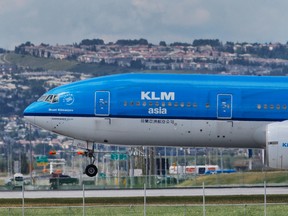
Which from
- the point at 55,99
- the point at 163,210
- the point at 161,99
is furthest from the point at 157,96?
the point at 163,210

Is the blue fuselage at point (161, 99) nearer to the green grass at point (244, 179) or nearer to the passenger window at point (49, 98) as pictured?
the passenger window at point (49, 98)

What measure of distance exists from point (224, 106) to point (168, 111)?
274 cm

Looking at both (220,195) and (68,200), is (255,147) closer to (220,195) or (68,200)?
(220,195)

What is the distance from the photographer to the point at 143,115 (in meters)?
70.2

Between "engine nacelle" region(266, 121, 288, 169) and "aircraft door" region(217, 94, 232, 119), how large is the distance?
2.10m

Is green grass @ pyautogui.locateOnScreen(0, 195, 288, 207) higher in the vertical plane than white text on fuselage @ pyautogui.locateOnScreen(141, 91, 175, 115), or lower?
lower

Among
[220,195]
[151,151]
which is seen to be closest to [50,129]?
[220,195]

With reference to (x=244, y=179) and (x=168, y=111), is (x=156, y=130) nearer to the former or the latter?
(x=168, y=111)

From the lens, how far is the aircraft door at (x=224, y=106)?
70.4m

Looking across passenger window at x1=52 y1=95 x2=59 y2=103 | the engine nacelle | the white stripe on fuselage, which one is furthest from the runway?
passenger window at x1=52 y1=95 x2=59 y2=103

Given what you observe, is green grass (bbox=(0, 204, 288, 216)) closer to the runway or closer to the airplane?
the runway

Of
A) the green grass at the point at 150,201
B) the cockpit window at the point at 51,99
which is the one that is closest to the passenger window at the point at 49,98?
the cockpit window at the point at 51,99

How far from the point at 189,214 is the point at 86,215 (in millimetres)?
4254

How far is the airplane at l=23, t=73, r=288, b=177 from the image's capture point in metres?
70.0
